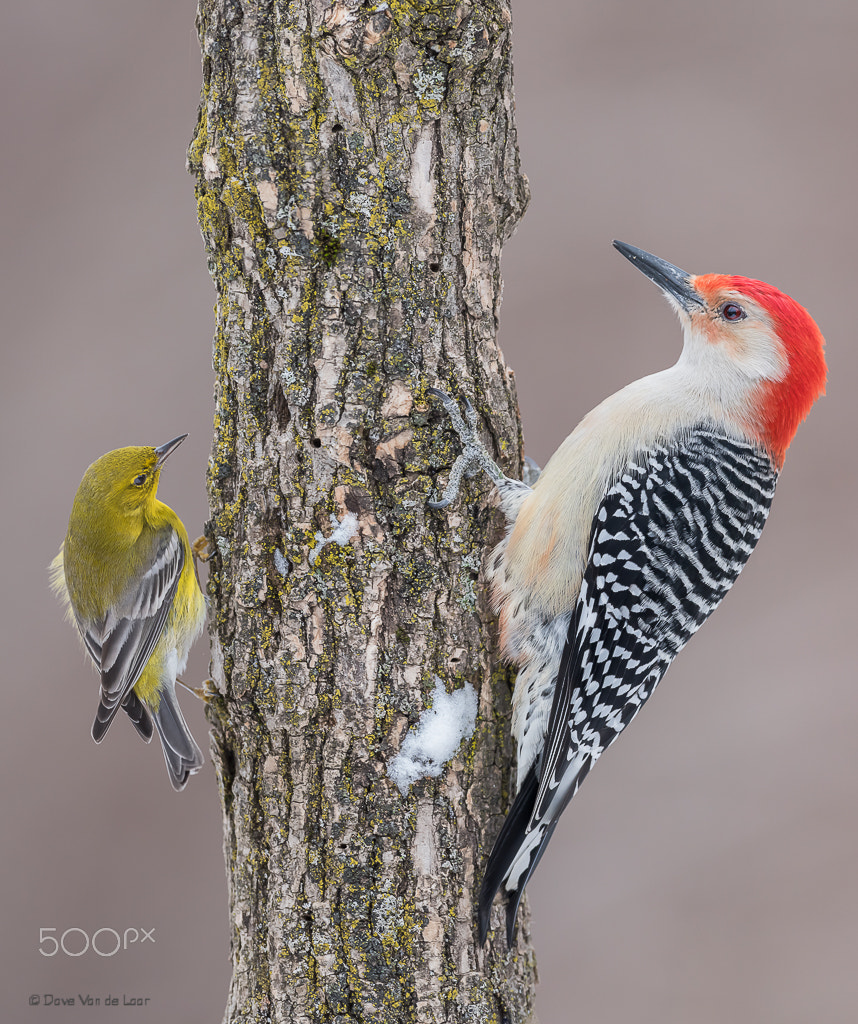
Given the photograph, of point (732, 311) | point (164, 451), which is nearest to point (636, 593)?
point (732, 311)

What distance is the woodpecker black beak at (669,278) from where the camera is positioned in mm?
2449

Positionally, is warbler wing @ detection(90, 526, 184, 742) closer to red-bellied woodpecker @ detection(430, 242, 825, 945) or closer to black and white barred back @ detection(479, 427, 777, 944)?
red-bellied woodpecker @ detection(430, 242, 825, 945)

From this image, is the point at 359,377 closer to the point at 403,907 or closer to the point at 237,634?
A: the point at 237,634

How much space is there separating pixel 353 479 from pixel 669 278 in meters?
1.18

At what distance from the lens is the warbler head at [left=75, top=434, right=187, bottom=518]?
93.7 inches

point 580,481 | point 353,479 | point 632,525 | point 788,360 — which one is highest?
point 788,360

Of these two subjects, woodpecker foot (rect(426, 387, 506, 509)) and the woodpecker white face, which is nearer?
woodpecker foot (rect(426, 387, 506, 509))

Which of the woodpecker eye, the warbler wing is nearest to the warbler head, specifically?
the warbler wing

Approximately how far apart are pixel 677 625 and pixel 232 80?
5.43ft

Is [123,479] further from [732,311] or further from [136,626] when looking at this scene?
[732,311]

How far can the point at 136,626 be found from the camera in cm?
241

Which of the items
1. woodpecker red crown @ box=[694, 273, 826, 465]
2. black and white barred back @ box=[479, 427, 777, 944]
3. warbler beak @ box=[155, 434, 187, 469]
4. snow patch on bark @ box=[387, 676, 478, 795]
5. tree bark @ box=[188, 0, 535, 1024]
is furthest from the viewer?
warbler beak @ box=[155, 434, 187, 469]

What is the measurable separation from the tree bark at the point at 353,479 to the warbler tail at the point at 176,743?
0.52 metres

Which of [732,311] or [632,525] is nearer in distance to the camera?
[632,525]
